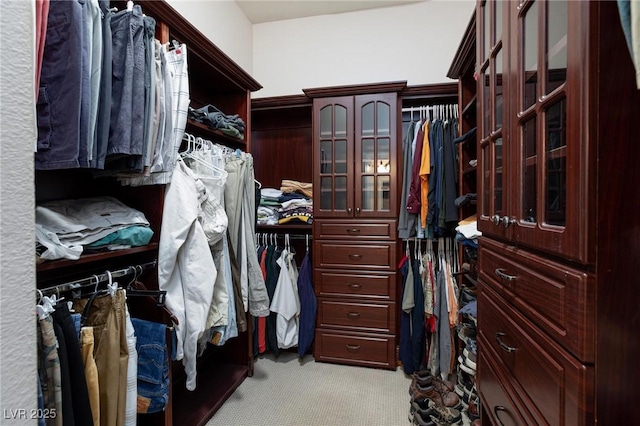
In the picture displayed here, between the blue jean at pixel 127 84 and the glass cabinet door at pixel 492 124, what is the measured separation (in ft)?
4.12

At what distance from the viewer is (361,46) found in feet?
8.82

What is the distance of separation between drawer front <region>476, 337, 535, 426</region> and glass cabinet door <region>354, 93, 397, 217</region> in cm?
123

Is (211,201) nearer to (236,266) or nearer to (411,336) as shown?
(236,266)

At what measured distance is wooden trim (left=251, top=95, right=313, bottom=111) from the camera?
7.93 feet

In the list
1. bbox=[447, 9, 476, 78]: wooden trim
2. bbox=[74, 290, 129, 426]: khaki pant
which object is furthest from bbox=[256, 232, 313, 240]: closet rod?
bbox=[447, 9, 476, 78]: wooden trim

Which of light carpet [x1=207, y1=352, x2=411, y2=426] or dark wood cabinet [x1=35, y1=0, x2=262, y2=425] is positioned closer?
dark wood cabinet [x1=35, y1=0, x2=262, y2=425]

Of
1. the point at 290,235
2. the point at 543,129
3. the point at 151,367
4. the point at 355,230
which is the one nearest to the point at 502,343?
the point at 543,129

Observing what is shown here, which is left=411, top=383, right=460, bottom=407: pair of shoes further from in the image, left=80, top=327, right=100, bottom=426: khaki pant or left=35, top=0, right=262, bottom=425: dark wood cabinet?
left=80, top=327, right=100, bottom=426: khaki pant

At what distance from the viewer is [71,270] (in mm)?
1237

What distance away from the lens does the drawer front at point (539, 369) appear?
1.96 ft

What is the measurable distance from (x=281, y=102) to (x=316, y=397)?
215 cm

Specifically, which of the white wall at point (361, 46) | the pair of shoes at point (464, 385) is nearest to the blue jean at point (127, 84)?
the white wall at point (361, 46)

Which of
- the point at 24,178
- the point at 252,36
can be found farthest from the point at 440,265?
the point at 252,36

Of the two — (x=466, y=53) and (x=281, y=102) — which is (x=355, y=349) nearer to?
(x=281, y=102)
